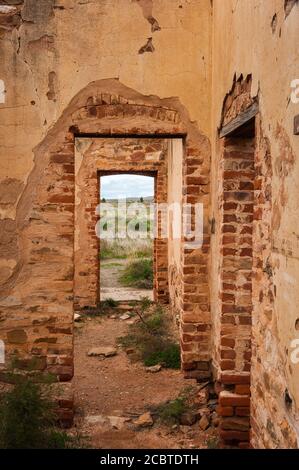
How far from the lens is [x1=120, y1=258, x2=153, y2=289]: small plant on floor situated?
11.7 meters

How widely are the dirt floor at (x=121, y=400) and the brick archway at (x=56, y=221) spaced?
0.55 m

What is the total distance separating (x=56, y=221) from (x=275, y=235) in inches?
96.7

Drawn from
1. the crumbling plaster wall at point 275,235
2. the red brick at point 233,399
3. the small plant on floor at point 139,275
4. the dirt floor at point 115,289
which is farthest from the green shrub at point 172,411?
the small plant on floor at point 139,275

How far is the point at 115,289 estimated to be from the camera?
11289mm

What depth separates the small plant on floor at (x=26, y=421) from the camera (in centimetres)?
322

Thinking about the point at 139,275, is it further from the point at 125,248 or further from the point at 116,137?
the point at 116,137

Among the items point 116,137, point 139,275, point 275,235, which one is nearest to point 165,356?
point 116,137

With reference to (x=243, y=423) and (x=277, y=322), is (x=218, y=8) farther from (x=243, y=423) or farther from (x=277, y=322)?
(x=243, y=423)

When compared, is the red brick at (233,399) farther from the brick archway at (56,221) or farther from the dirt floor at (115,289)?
the dirt floor at (115,289)

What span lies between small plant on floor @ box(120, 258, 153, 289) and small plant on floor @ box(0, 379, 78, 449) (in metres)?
7.94

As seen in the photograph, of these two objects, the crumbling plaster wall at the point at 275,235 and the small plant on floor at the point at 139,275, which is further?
the small plant on floor at the point at 139,275

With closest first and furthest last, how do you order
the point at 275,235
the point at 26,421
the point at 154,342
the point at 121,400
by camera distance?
the point at 275,235, the point at 26,421, the point at 121,400, the point at 154,342

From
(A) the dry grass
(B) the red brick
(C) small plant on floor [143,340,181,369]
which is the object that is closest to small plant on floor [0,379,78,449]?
(B) the red brick

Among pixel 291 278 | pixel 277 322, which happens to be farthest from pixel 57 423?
pixel 291 278
